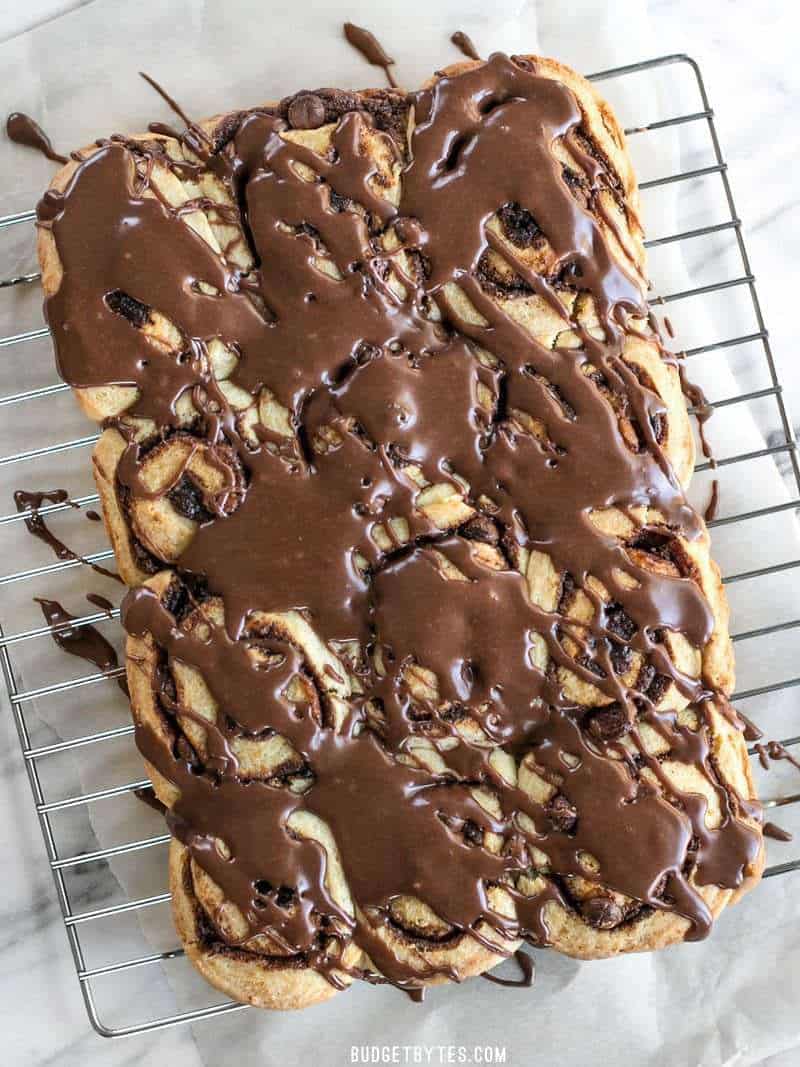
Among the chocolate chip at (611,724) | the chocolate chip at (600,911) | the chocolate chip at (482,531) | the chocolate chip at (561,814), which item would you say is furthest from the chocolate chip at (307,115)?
the chocolate chip at (600,911)

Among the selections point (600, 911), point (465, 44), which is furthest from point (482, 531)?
point (465, 44)

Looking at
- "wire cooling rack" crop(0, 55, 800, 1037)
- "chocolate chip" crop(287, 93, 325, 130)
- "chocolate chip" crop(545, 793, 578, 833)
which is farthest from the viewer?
"wire cooling rack" crop(0, 55, 800, 1037)

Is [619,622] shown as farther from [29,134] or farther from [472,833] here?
[29,134]

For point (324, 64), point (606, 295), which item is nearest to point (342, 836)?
point (606, 295)

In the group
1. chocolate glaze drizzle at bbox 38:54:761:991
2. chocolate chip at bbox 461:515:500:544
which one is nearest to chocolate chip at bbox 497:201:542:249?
chocolate glaze drizzle at bbox 38:54:761:991

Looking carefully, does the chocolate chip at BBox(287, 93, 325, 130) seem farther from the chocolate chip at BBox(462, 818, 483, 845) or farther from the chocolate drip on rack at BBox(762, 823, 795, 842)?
the chocolate drip on rack at BBox(762, 823, 795, 842)

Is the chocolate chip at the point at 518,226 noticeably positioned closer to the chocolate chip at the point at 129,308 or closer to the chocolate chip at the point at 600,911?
the chocolate chip at the point at 129,308
